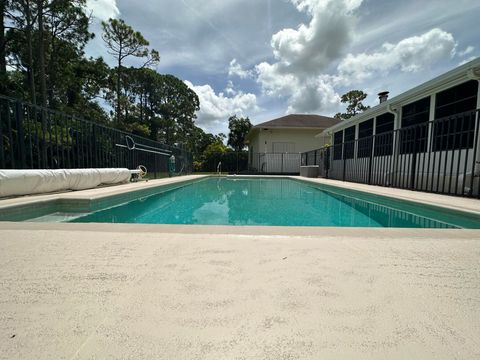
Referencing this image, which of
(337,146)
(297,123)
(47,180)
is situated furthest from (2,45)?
(297,123)

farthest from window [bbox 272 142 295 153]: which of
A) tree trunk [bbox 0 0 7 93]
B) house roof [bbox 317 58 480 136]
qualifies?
tree trunk [bbox 0 0 7 93]

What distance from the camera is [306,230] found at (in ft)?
7.33

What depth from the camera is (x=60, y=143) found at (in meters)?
6.19

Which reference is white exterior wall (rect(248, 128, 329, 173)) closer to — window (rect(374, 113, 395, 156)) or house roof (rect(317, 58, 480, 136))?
house roof (rect(317, 58, 480, 136))

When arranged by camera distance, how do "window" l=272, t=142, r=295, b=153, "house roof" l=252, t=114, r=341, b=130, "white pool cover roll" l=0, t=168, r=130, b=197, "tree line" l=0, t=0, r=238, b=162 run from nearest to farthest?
"white pool cover roll" l=0, t=168, r=130, b=197 < "tree line" l=0, t=0, r=238, b=162 < "house roof" l=252, t=114, r=341, b=130 < "window" l=272, t=142, r=295, b=153

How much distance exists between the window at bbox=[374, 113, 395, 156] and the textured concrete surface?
7089mm

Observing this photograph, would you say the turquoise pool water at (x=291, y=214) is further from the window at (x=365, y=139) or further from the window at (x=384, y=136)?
the window at (x=365, y=139)


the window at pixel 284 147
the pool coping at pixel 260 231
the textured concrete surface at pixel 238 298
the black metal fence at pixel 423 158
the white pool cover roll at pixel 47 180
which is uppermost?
the window at pixel 284 147

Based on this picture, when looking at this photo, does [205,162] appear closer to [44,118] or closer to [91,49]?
[91,49]

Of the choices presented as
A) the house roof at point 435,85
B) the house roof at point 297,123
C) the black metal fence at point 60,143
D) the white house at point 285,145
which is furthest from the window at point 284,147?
the black metal fence at point 60,143

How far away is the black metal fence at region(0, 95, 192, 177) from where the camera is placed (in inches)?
197

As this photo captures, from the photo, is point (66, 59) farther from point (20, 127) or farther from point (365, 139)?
point (365, 139)

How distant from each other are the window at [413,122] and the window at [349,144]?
8.60 feet

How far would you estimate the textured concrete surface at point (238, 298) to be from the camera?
87cm
